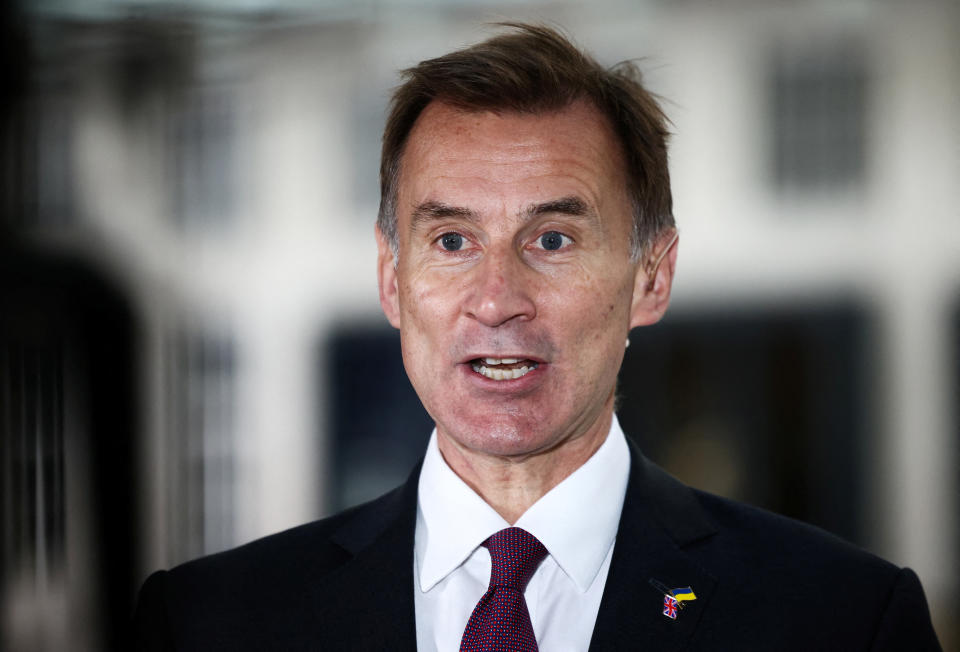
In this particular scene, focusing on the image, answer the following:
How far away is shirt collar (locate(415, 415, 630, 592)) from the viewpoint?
159cm

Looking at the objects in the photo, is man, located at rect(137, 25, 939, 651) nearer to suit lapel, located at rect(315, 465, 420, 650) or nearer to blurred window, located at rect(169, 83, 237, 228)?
suit lapel, located at rect(315, 465, 420, 650)

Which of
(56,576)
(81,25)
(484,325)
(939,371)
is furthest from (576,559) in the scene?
(939,371)

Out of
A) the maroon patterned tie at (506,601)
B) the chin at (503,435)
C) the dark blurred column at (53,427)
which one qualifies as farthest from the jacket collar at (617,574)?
the dark blurred column at (53,427)

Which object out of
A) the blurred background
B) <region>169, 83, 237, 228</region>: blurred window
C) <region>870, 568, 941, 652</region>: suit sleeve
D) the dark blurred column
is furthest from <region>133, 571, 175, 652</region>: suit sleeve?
<region>169, 83, 237, 228</region>: blurred window

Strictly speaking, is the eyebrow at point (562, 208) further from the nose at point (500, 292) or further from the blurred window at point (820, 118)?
the blurred window at point (820, 118)

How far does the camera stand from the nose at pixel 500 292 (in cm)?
155

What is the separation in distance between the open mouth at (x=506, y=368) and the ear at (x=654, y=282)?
260 mm

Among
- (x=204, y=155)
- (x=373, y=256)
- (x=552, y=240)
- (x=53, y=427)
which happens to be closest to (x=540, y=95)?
(x=552, y=240)

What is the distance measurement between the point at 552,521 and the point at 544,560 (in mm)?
61

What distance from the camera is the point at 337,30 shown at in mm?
7332

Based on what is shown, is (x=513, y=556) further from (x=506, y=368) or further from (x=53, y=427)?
(x=53, y=427)

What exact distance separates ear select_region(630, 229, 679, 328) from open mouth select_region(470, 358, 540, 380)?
0.85 ft

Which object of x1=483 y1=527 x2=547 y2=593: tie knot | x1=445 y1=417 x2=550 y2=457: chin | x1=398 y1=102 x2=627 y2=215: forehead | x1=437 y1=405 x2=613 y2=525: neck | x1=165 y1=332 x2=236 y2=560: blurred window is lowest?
x1=165 y1=332 x2=236 y2=560: blurred window

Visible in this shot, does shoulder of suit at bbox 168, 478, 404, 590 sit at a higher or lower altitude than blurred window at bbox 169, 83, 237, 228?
lower
